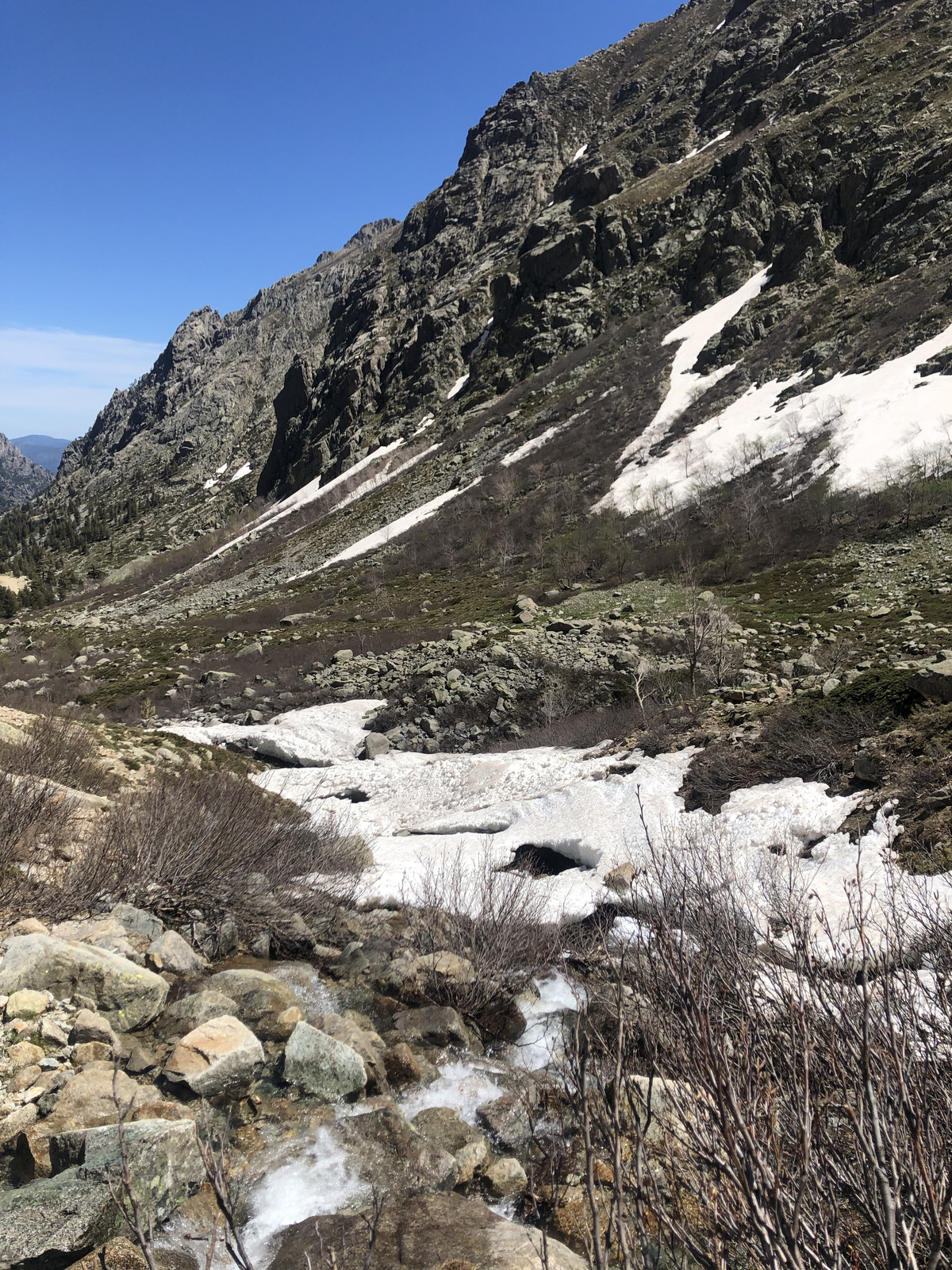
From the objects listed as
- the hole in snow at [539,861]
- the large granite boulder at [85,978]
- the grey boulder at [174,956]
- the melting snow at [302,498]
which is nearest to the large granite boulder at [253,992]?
the grey boulder at [174,956]

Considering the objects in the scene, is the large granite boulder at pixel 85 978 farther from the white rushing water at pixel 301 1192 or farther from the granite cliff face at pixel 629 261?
the granite cliff face at pixel 629 261

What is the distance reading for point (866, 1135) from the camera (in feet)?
5.40

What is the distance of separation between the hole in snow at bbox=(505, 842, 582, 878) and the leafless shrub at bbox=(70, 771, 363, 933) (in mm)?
2177

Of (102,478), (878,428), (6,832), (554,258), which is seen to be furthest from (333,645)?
(102,478)

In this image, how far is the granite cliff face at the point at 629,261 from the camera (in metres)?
A: 46.4

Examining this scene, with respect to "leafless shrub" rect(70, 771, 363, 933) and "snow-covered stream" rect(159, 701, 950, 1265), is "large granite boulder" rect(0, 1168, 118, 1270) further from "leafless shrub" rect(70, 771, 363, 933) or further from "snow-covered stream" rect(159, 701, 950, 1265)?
"leafless shrub" rect(70, 771, 363, 933)

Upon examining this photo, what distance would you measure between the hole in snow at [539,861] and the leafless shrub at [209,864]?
2177mm

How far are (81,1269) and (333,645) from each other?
25.1 m

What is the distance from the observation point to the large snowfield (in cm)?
558

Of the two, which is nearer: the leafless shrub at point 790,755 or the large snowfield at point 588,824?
the large snowfield at point 588,824

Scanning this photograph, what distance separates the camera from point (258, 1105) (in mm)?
3303

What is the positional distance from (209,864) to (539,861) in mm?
4202

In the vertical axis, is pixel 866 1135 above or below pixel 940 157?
below

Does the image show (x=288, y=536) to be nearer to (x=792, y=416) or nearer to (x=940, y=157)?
(x=792, y=416)
